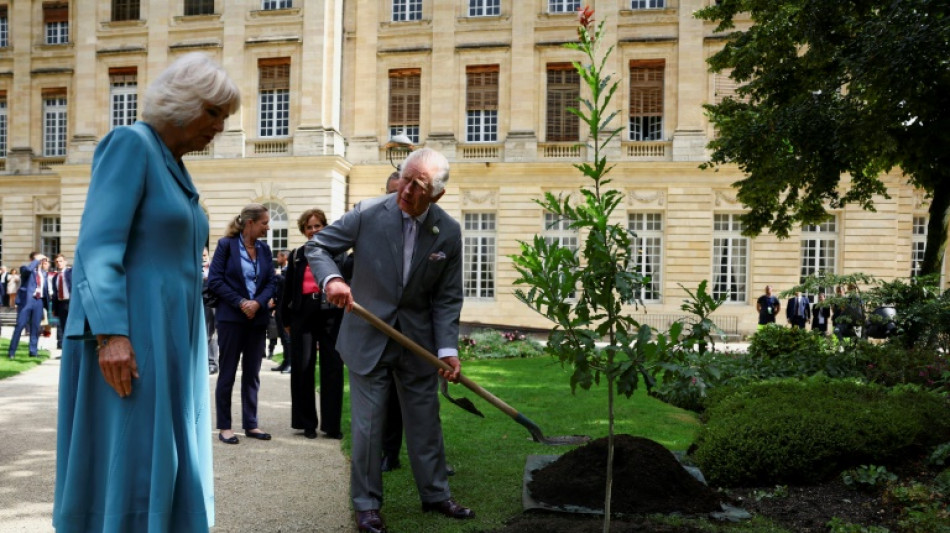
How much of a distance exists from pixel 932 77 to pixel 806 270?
18.5 metres

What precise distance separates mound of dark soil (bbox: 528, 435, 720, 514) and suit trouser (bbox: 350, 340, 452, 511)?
0.67 m

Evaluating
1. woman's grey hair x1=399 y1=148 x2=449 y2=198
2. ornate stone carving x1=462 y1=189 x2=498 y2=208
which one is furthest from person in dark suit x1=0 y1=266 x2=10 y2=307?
woman's grey hair x1=399 y1=148 x2=449 y2=198

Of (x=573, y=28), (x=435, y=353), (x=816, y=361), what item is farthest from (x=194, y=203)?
(x=573, y=28)

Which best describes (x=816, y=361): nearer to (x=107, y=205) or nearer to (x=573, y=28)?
(x=107, y=205)

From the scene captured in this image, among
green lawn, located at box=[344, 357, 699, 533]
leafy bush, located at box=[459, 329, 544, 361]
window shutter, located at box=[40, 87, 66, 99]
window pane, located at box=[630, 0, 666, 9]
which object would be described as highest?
window pane, located at box=[630, 0, 666, 9]

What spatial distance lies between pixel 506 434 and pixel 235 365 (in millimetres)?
2631

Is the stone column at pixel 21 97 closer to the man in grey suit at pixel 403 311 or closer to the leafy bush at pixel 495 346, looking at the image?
the leafy bush at pixel 495 346

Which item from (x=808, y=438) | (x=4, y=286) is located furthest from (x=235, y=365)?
(x=4, y=286)

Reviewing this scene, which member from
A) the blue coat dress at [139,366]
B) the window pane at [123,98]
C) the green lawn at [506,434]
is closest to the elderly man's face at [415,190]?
the green lawn at [506,434]

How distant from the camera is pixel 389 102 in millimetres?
26562

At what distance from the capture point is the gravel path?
13.5ft

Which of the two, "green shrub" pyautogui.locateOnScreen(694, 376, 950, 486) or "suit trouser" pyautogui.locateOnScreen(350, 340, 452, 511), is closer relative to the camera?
"suit trouser" pyautogui.locateOnScreen(350, 340, 452, 511)

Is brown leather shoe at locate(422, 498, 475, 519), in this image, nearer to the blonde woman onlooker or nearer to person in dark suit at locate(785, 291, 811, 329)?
person in dark suit at locate(785, 291, 811, 329)

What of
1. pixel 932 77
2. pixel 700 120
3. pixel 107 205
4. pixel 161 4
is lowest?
pixel 107 205
